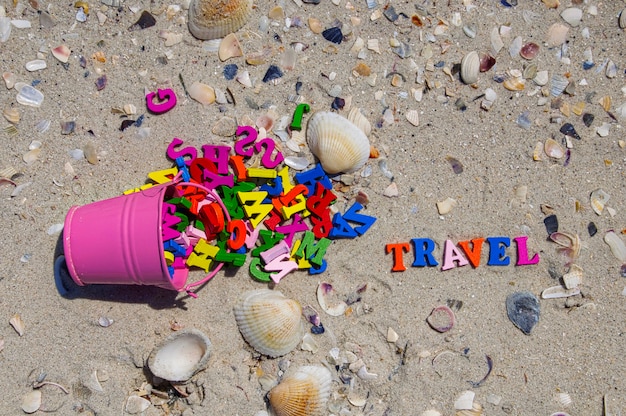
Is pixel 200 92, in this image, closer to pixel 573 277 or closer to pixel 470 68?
pixel 470 68

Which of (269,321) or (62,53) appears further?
(62,53)

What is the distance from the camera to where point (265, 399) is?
7.72ft

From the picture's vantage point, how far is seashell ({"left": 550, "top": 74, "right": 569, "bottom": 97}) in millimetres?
2602

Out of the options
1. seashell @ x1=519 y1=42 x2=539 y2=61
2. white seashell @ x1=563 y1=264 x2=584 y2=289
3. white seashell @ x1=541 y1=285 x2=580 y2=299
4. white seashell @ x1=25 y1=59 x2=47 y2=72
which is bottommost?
white seashell @ x1=541 y1=285 x2=580 y2=299

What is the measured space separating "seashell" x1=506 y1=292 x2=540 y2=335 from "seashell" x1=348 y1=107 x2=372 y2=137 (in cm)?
94

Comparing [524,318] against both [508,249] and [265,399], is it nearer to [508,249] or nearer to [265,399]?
[508,249]

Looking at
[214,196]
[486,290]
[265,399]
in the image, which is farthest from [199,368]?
[486,290]

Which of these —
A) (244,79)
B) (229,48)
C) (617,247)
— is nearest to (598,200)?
(617,247)

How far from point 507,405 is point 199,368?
129cm

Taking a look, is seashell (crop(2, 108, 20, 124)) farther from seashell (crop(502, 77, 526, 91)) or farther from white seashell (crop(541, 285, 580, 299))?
white seashell (crop(541, 285, 580, 299))

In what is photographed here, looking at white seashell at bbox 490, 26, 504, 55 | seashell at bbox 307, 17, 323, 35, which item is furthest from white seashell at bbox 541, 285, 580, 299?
seashell at bbox 307, 17, 323, 35

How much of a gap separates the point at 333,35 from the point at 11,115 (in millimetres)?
1376

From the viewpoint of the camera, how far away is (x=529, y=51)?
8.56 ft

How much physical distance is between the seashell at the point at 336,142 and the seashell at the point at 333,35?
33 cm
